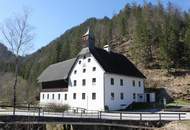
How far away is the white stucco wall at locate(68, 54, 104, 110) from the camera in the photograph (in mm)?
44281

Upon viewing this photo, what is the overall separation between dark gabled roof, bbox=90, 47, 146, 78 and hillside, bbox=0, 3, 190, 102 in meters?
9.52

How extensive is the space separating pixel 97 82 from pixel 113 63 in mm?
5219

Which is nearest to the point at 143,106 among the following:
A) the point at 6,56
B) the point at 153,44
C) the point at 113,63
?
A: the point at 113,63

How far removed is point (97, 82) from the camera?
1777 inches

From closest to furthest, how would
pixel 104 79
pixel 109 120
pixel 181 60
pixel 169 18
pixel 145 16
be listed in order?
pixel 109 120, pixel 104 79, pixel 181 60, pixel 169 18, pixel 145 16

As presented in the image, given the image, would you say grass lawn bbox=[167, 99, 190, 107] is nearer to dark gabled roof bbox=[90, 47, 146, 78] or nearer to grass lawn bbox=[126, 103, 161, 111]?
grass lawn bbox=[126, 103, 161, 111]

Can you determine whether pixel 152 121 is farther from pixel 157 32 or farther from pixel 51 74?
pixel 157 32

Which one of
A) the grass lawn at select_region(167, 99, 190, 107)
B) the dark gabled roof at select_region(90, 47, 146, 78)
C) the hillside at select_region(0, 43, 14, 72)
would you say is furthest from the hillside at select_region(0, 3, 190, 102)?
the dark gabled roof at select_region(90, 47, 146, 78)

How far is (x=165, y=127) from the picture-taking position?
939 inches

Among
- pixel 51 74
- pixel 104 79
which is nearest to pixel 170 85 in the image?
pixel 104 79

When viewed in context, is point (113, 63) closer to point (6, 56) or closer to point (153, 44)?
point (6, 56)

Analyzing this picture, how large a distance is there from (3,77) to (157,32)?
143 feet

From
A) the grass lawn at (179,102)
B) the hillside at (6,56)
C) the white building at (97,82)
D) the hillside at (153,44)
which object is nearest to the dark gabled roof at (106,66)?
the white building at (97,82)

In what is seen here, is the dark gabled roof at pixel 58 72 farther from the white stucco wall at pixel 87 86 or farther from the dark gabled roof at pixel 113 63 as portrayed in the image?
the dark gabled roof at pixel 113 63
